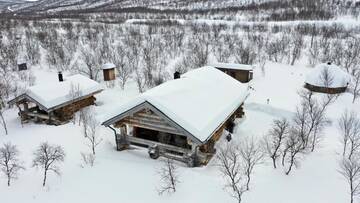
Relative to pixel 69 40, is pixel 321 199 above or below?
below

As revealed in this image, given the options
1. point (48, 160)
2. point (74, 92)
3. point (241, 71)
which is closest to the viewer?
point (48, 160)

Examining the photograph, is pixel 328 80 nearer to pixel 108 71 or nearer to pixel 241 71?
pixel 241 71

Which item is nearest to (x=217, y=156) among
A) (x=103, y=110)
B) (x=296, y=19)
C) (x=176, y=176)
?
(x=176, y=176)

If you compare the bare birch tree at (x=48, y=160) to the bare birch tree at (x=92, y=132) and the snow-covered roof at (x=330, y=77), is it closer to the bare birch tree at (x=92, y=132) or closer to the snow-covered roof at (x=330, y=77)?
the bare birch tree at (x=92, y=132)

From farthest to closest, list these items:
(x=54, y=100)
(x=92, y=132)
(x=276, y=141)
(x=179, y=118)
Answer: (x=54, y=100) → (x=92, y=132) → (x=276, y=141) → (x=179, y=118)

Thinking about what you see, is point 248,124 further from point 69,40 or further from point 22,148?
point 69,40

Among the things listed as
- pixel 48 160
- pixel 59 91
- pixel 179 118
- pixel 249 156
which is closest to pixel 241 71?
pixel 249 156
